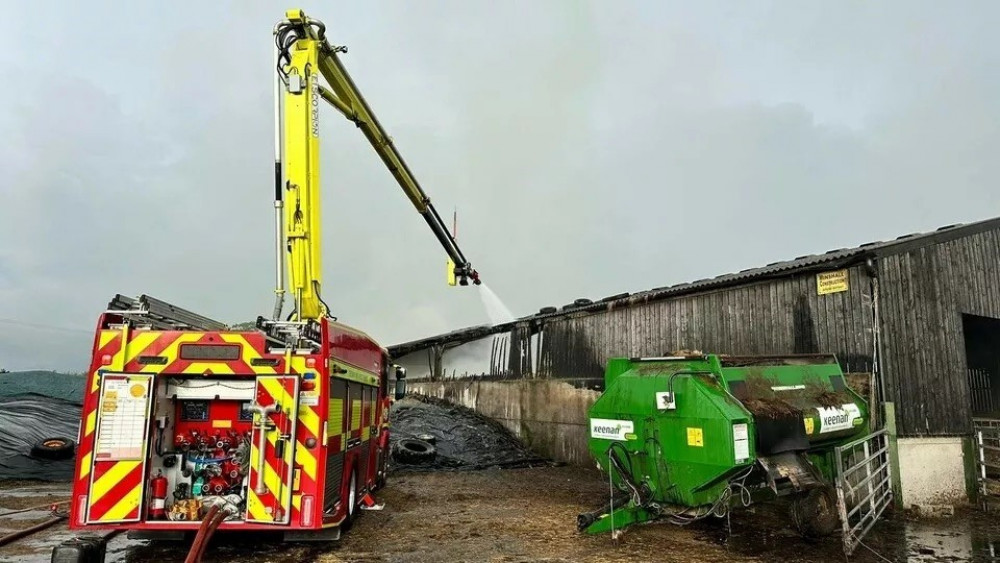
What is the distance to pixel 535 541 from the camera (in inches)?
333

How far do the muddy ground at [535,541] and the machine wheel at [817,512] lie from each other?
0.55ft

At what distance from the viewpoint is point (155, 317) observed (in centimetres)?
745

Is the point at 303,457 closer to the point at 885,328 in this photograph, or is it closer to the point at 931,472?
the point at 885,328

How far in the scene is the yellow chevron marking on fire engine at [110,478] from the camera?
6840 millimetres

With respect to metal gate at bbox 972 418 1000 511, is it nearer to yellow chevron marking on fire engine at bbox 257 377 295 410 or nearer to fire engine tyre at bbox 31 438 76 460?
yellow chevron marking on fire engine at bbox 257 377 295 410

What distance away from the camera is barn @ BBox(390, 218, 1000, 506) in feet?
35.9

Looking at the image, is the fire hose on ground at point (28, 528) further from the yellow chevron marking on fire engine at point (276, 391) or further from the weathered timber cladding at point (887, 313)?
the weathered timber cladding at point (887, 313)

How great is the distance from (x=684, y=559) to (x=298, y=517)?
4.50 metres

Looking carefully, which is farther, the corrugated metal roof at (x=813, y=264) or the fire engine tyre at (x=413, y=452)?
the fire engine tyre at (x=413, y=452)

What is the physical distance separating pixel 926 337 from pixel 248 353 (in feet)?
37.3

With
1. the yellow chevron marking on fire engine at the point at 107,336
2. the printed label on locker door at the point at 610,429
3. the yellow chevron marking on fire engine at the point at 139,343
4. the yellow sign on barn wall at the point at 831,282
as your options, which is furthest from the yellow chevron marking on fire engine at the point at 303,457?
the yellow sign on barn wall at the point at 831,282

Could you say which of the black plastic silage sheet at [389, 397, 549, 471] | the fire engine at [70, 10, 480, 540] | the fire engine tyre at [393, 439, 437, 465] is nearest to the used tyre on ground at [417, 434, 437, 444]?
the black plastic silage sheet at [389, 397, 549, 471]

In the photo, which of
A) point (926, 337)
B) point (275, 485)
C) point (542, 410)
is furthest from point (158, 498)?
point (542, 410)

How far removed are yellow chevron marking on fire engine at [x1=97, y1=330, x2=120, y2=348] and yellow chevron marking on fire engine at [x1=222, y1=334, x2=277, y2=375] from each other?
1.18 metres
